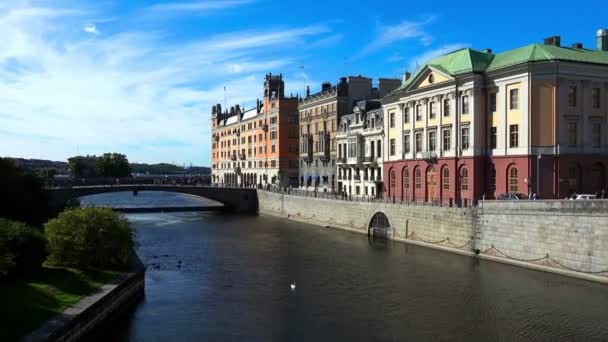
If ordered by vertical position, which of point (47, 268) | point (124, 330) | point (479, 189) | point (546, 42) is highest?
point (546, 42)

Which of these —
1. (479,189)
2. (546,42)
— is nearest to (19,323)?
(479,189)

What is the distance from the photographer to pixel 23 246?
35344 millimetres

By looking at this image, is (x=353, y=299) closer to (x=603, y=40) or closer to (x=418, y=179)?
(x=418, y=179)

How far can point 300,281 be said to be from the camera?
44.7m

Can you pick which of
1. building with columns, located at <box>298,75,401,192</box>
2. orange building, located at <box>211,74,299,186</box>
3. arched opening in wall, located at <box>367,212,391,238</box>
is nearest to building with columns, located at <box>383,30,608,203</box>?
arched opening in wall, located at <box>367,212,391,238</box>

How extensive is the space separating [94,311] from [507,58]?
161 feet

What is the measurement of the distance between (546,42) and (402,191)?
25.1 metres

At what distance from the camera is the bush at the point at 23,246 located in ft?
113

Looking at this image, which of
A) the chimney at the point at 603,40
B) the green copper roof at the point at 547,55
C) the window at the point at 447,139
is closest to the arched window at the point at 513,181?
the window at the point at 447,139

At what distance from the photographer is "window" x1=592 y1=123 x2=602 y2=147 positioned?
189ft

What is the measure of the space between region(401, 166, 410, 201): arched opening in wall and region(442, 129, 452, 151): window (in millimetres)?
8661

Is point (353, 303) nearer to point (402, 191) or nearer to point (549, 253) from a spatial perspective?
point (549, 253)

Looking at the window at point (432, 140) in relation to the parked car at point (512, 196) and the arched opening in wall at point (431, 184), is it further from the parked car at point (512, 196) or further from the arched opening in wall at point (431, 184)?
the parked car at point (512, 196)

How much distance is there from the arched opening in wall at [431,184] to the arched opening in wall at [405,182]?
4470 millimetres
